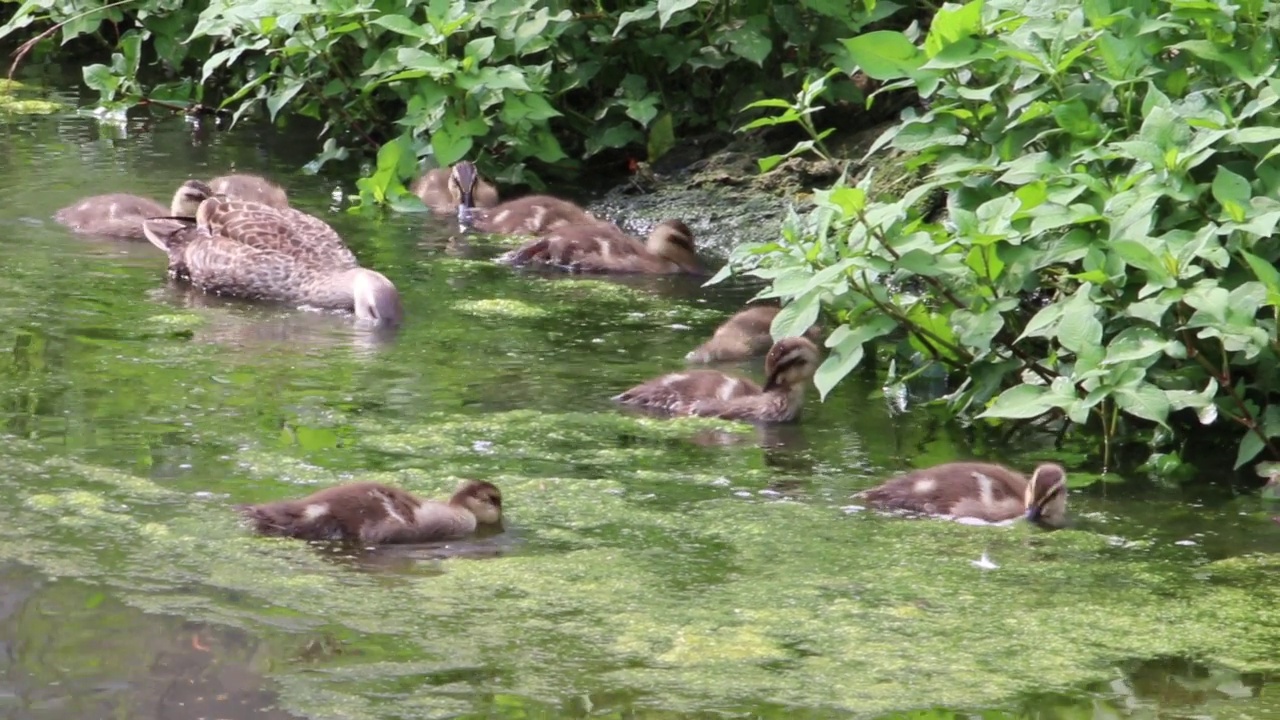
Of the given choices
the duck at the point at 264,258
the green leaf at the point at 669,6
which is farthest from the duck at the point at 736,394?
the green leaf at the point at 669,6

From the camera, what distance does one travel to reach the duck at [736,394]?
613 centimetres

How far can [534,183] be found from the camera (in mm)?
Result: 9930

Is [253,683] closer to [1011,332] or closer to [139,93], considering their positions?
[1011,332]

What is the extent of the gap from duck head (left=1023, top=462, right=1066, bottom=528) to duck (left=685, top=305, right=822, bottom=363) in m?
1.88

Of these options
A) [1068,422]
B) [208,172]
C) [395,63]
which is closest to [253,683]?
[1068,422]

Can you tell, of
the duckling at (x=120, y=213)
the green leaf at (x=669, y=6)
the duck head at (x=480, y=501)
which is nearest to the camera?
the duck head at (x=480, y=501)

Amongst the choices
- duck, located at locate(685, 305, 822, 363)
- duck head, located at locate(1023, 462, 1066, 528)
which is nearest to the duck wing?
duck, located at locate(685, 305, 822, 363)

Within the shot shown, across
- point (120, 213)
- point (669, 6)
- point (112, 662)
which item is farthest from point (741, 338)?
point (112, 662)

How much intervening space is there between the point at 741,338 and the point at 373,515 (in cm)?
255

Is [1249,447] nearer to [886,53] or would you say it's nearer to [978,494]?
[978,494]

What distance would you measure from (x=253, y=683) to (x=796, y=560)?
4.70 ft

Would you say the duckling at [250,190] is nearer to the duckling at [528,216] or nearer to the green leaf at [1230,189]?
the duckling at [528,216]

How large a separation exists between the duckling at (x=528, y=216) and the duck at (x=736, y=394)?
103 inches

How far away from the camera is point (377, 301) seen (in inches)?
282
